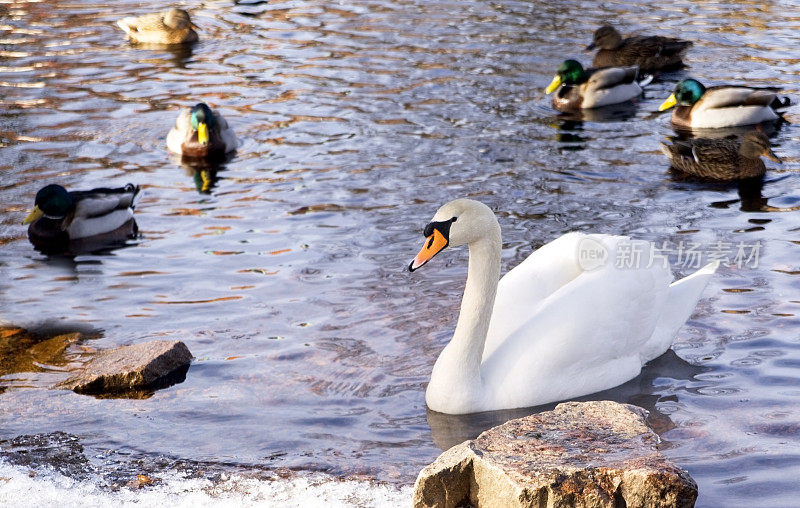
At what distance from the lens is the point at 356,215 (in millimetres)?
10523

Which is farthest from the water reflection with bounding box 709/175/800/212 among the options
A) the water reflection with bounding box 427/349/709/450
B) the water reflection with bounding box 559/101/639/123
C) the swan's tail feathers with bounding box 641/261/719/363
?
the water reflection with bounding box 427/349/709/450

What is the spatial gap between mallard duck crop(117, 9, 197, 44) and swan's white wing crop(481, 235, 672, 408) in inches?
488

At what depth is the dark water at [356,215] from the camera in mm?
6707

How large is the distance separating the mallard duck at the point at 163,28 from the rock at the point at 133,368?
11402mm

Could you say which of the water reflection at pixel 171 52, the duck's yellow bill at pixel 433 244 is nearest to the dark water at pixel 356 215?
the water reflection at pixel 171 52

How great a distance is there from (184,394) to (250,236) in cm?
312

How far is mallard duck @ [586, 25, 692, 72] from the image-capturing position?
51.1ft

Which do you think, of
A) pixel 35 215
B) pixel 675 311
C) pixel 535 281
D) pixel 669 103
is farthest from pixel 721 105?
pixel 35 215

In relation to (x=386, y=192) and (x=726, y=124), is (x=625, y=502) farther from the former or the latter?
(x=726, y=124)

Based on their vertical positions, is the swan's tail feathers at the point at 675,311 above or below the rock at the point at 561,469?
below

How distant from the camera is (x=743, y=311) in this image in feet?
26.7

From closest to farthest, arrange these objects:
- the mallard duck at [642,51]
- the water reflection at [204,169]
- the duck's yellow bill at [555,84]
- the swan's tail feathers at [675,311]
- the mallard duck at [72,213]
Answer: the swan's tail feathers at [675,311], the mallard duck at [72,213], the water reflection at [204,169], the duck's yellow bill at [555,84], the mallard duck at [642,51]

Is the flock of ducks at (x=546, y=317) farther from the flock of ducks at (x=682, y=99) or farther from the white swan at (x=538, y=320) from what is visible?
the flock of ducks at (x=682, y=99)

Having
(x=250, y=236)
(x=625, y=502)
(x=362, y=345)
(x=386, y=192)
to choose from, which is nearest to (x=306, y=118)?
(x=386, y=192)
